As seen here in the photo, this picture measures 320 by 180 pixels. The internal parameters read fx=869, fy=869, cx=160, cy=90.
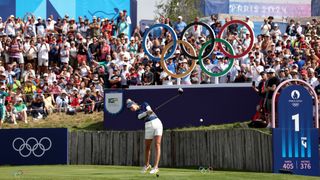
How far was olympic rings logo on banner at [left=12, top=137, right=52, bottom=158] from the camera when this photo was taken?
2727 cm

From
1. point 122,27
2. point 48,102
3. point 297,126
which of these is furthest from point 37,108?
point 297,126

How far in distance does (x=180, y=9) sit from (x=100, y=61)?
22820mm

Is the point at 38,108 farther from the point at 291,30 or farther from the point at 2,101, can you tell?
the point at 291,30

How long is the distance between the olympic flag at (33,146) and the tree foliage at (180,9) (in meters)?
28.3

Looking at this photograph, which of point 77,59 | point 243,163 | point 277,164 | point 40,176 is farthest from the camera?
point 77,59

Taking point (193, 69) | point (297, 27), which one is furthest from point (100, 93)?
point (297, 27)

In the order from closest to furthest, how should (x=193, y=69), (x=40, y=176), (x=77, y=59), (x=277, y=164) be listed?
(x=40, y=176)
(x=277, y=164)
(x=193, y=69)
(x=77, y=59)

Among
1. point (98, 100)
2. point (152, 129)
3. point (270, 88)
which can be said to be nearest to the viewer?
point (152, 129)

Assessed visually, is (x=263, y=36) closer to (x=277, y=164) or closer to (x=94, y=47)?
(x=94, y=47)

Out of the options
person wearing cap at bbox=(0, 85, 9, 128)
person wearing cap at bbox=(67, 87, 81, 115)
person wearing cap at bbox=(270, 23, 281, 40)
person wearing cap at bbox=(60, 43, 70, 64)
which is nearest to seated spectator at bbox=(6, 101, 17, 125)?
person wearing cap at bbox=(0, 85, 9, 128)

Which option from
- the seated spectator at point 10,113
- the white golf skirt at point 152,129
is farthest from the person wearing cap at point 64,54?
the white golf skirt at point 152,129

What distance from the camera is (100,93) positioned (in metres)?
32.9

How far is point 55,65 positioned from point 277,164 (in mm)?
13756

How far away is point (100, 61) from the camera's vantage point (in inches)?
1378
